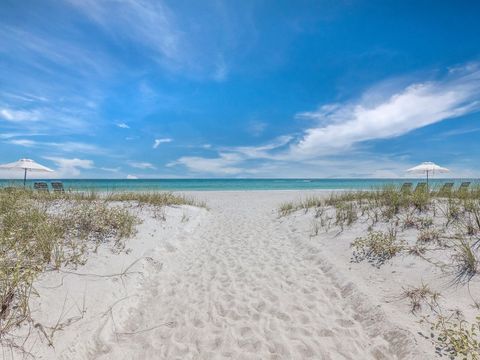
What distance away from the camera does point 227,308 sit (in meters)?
3.86

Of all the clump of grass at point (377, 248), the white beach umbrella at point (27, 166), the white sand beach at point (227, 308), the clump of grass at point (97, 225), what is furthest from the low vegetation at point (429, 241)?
the white beach umbrella at point (27, 166)

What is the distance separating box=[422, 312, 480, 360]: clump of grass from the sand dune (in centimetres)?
24

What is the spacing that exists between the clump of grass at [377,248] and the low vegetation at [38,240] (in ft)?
17.1

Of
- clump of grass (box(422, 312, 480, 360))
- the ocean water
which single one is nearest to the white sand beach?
clump of grass (box(422, 312, 480, 360))

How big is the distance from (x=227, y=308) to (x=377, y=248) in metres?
3.43

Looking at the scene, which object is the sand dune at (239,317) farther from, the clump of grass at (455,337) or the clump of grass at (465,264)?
the clump of grass at (465,264)

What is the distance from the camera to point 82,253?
450 centimetres

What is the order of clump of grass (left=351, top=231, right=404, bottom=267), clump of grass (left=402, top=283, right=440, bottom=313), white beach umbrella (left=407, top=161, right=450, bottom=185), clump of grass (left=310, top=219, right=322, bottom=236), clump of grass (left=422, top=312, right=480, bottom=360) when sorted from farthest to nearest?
white beach umbrella (left=407, top=161, right=450, bottom=185)
clump of grass (left=310, top=219, right=322, bottom=236)
clump of grass (left=351, top=231, right=404, bottom=267)
clump of grass (left=402, top=283, right=440, bottom=313)
clump of grass (left=422, top=312, right=480, bottom=360)

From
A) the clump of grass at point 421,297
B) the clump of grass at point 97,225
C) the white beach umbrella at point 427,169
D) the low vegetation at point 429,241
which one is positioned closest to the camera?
the low vegetation at point 429,241

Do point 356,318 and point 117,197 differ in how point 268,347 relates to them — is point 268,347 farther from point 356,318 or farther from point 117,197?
point 117,197

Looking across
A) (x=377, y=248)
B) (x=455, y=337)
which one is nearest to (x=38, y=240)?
(x=455, y=337)

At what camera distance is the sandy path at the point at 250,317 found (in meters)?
2.94

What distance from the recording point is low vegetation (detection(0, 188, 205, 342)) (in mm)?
2988

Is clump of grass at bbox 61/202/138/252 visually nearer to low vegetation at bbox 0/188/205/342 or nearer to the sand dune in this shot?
low vegetation at bbox 0/188/205/342
